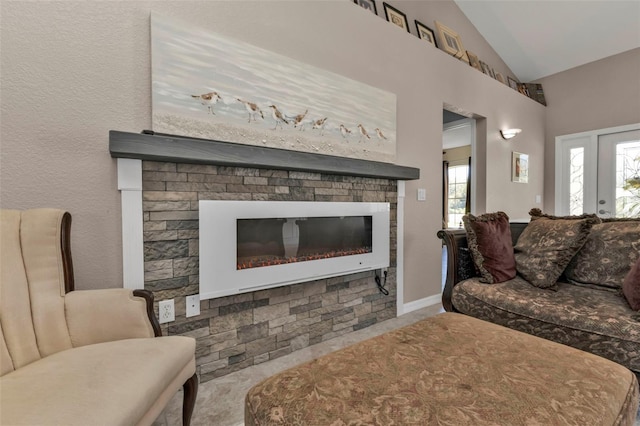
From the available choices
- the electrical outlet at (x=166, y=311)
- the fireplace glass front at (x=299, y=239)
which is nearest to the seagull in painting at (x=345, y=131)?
the fireplace glass front at (x=299, y=239)

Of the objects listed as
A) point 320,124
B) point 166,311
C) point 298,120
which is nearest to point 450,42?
point 320,124

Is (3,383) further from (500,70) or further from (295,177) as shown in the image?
(500,70)

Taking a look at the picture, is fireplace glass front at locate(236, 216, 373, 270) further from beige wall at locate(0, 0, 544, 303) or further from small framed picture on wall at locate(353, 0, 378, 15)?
small framed picture on wall at locate(353, 0, 378, 15)

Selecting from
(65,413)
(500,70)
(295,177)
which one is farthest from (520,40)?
(65,413)

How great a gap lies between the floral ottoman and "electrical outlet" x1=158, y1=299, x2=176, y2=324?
879 mm

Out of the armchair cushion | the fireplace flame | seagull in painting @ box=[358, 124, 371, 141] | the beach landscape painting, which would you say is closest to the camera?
the armchair cushion

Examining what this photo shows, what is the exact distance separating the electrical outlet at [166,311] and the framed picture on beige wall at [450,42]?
3500 mm

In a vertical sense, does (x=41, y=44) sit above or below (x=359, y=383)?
above

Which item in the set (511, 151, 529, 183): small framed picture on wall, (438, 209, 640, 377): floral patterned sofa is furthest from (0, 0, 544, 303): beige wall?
(511, 151, 529, 183): small framed picture on wall

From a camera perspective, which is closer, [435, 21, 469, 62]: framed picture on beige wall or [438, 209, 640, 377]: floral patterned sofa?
[438, 209, 640, 377]: floral patterned sofa

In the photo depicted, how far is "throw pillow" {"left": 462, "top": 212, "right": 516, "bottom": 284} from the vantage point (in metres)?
2.02

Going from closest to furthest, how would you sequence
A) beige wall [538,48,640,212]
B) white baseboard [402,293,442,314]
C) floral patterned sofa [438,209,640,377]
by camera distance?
1. floral patterned sofa [438,209,640,377]
2. white baseboard [402,293,442,314]
3. beige wall [538,48,640,212]

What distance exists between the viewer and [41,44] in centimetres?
130

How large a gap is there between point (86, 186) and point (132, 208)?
22 cm
